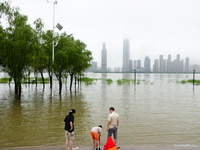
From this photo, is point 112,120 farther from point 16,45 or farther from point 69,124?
point 16,45

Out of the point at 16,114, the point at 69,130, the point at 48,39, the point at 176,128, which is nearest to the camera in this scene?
the point at 69,130

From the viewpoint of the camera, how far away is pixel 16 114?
1866 centimetres

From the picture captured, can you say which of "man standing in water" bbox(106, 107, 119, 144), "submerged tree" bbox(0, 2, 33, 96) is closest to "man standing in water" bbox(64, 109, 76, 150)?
"man standing in water" bbox(106, 107, 119, 144)

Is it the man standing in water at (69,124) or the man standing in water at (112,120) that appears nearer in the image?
the man standing in water at (69,124)

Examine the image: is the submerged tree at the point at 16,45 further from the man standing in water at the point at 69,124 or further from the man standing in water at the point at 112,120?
the man standing in water at the point at 112,120

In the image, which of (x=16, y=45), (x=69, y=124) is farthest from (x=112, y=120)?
(x=16, y=45)

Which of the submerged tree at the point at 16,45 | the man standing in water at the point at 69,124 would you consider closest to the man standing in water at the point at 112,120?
the man standing in water at the point at 69,124

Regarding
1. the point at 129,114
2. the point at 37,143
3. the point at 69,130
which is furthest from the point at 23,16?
the point at 69,130

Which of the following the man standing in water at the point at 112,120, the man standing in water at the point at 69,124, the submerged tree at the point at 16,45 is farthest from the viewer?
the submerged tree at the point at 16,45

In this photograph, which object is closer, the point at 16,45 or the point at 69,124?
the point at 69,124

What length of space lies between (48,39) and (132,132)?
28.6 m

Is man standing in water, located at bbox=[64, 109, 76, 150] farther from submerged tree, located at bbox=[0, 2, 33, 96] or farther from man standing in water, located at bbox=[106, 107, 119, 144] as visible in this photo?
submerged tree, located at bbox=[0, 2, 33, 96]

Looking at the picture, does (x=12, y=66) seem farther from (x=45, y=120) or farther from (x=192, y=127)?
(x=192, y=127)

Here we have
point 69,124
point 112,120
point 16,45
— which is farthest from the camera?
point 16,45
